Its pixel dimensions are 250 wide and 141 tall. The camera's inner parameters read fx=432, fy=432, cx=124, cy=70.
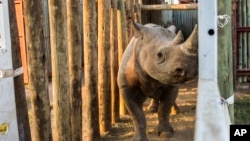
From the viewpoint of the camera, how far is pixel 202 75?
5.72 ft

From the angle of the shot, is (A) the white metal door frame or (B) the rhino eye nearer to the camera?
(A) the white metal door frame

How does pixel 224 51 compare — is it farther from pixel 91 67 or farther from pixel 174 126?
pixel 174 126

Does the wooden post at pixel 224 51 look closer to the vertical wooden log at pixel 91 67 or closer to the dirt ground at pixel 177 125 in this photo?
the vertical wooden log at pixel 91 67

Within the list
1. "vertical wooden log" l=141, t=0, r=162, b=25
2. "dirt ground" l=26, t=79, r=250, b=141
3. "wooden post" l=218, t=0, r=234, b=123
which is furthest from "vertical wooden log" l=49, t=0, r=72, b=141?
"vertical wooden log" l=141, t=0, r=162, b=25

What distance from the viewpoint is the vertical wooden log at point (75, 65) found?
4449 millimetres

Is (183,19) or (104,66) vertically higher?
(183,19)

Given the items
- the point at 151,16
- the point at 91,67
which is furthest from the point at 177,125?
the point at 151,16

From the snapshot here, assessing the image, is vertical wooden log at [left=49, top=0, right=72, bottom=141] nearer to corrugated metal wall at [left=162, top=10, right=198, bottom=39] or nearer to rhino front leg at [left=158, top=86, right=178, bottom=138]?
rhino front leg at [left=158, top=86, right=178, bottom=138]

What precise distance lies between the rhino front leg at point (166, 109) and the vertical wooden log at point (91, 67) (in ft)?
2.77

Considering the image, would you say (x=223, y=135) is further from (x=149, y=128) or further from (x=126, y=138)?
(x=149, y=128)

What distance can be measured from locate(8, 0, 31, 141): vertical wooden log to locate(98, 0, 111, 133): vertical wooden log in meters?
2.21

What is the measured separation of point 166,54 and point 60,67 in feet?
3.15

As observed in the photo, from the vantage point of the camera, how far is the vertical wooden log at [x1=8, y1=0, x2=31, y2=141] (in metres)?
3.24

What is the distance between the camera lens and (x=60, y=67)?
3.90 meters
